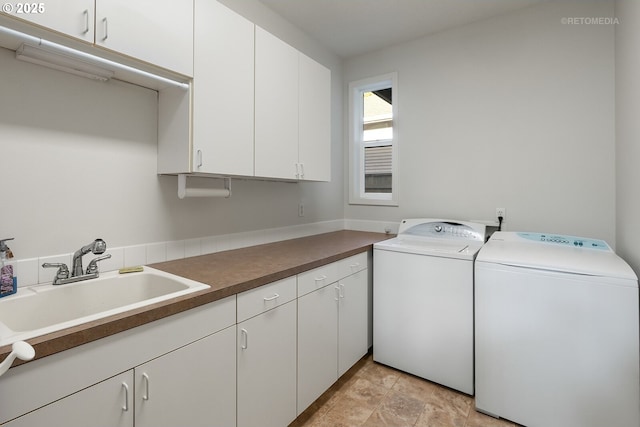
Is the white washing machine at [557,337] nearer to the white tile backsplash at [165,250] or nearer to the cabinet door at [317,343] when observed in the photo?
the cabinet door at [317,343]

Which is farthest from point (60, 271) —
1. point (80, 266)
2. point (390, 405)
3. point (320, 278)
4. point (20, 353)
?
point (390, 405)

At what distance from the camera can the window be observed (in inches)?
121

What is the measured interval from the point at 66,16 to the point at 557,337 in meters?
2.57

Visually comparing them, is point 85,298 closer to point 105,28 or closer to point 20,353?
point 20,353

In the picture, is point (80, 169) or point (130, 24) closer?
point (130, 24)

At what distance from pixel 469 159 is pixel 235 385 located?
2363mm

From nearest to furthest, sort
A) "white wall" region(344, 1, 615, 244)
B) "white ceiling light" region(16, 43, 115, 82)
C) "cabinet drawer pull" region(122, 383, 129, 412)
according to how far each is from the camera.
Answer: "cabinet drawer pull" region(122, 383, 129, 412) < "white ceiling light" region(16, 43, 115, 82) < "white wall" region(344, 1, 615, 244)

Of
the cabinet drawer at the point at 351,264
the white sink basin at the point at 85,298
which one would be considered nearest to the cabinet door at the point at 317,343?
the cabinet drawer at the point at 351,264

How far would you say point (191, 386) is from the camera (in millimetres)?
1137

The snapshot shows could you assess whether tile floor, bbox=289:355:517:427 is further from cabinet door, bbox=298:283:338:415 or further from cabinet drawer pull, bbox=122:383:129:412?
cabinet drawer pull, bbox=122:383:129:412

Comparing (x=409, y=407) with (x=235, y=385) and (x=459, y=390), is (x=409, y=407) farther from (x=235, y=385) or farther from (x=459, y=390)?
(x=235, y=385)

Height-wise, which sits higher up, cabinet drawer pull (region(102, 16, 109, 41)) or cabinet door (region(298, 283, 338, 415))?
cabinet drawer pull (region(102, 16, 109, 41))

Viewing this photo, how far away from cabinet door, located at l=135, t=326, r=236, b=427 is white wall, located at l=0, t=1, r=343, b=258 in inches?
29.8

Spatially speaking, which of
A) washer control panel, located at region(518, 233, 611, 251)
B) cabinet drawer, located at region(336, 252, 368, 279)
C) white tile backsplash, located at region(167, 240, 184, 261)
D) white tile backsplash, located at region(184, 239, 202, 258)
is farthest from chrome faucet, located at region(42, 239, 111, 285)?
washer control panel, located at region(518, 233, 611, 251)
